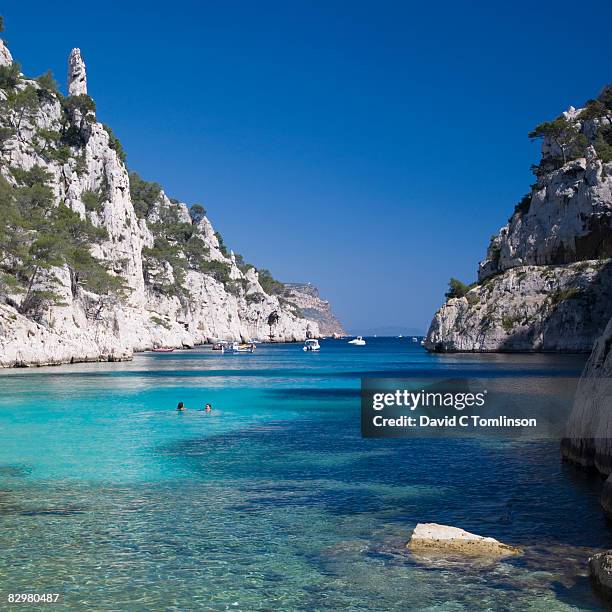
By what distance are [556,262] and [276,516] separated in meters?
87.1

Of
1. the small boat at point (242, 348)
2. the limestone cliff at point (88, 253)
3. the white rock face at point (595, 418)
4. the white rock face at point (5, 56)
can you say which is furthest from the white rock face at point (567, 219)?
the white rock face at point (5, 56)

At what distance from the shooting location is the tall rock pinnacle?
118 meters

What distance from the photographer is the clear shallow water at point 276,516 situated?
933cm

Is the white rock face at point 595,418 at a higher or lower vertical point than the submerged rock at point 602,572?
higher

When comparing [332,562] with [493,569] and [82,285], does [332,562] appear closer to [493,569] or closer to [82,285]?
[493,569]

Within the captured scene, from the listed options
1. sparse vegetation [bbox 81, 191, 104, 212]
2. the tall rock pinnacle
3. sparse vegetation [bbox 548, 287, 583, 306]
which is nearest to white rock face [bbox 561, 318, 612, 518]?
sparse vegetation [bbox 548, 287, 583, 306]

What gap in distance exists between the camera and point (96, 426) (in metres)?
26.4

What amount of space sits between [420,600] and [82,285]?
71529 mm

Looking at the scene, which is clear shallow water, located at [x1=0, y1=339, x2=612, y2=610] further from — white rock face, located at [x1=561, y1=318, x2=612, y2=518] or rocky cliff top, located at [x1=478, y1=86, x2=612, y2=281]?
rocky cliff top, located at [x1=478, y1=86, x2=612, y2=281]

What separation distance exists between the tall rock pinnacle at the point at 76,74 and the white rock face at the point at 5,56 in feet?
47.2

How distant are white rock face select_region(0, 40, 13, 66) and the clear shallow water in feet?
301

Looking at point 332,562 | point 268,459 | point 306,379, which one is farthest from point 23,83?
point 332,562

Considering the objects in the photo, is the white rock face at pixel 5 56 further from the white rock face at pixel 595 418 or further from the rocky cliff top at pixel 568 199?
the white rock face at pixel 595 418

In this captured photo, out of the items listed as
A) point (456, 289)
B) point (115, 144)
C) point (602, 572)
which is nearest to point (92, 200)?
point (115, 144)
